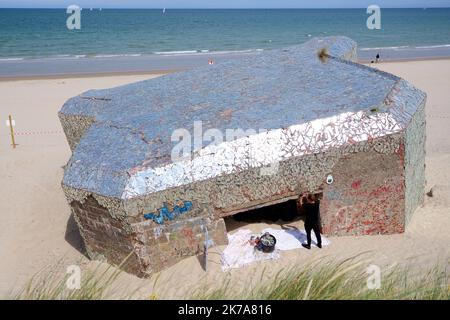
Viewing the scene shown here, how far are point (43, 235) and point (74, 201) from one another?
2.20 meters

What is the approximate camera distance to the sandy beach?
6.59 meters

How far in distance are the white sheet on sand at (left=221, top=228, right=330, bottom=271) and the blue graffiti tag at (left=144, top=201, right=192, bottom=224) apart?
866mm

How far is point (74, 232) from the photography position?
8.70m

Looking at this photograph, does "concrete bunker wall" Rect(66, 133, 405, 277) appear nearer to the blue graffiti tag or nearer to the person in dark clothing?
the blue graffiti tag

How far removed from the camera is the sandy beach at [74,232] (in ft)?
21.6

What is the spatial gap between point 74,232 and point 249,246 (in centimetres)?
341

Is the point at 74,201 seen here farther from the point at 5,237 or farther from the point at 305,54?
the point at 305,54

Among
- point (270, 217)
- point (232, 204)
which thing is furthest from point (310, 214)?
point (270, 217)

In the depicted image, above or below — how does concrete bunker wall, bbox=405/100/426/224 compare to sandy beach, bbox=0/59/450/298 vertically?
above

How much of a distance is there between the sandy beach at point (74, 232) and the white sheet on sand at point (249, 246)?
11cm

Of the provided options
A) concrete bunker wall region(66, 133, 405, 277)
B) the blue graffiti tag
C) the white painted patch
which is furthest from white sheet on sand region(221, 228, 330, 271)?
the white painted patch

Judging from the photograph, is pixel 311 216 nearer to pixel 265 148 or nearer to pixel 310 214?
pixel 310 214

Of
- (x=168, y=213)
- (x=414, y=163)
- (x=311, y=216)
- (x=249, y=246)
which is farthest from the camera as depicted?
(x=414, y=163)
